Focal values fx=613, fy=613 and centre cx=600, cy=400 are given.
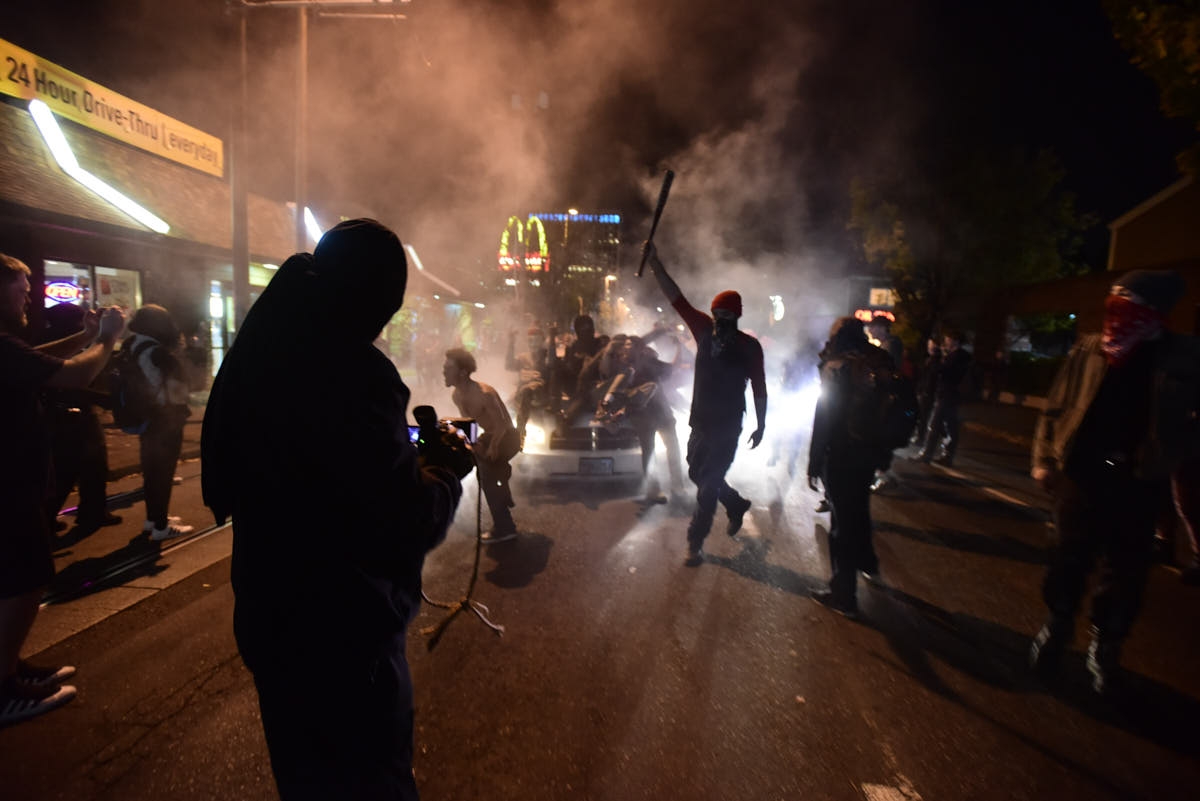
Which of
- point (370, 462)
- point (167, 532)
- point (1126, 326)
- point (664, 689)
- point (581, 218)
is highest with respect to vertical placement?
point (581, 218)

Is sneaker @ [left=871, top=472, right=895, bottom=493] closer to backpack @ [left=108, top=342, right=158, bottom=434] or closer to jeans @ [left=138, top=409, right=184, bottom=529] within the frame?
jeans @ [left=138, top=409, right=184, bottom=529]

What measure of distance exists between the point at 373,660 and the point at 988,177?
22674 millimetres

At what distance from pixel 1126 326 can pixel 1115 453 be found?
0.55 metres

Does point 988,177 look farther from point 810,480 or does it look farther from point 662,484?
point 810,480

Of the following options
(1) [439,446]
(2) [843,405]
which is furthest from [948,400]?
(1) [439,446]

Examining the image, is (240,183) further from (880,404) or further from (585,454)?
(880,404)

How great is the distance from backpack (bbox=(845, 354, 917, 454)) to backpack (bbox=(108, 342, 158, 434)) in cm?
487

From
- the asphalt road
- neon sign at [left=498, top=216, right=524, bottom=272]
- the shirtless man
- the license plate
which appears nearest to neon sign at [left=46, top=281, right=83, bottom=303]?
the asphalt road

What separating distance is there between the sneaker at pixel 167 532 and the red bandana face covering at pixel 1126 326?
588cm

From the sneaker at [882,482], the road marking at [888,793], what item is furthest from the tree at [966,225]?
the road marking at [888,793]

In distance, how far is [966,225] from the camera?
19.5m

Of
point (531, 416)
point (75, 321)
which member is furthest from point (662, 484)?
point (75, 321)

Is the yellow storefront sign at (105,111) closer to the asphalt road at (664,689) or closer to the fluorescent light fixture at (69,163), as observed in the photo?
the fluorescent light fixture at (69,163)

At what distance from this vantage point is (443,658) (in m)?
2.99
